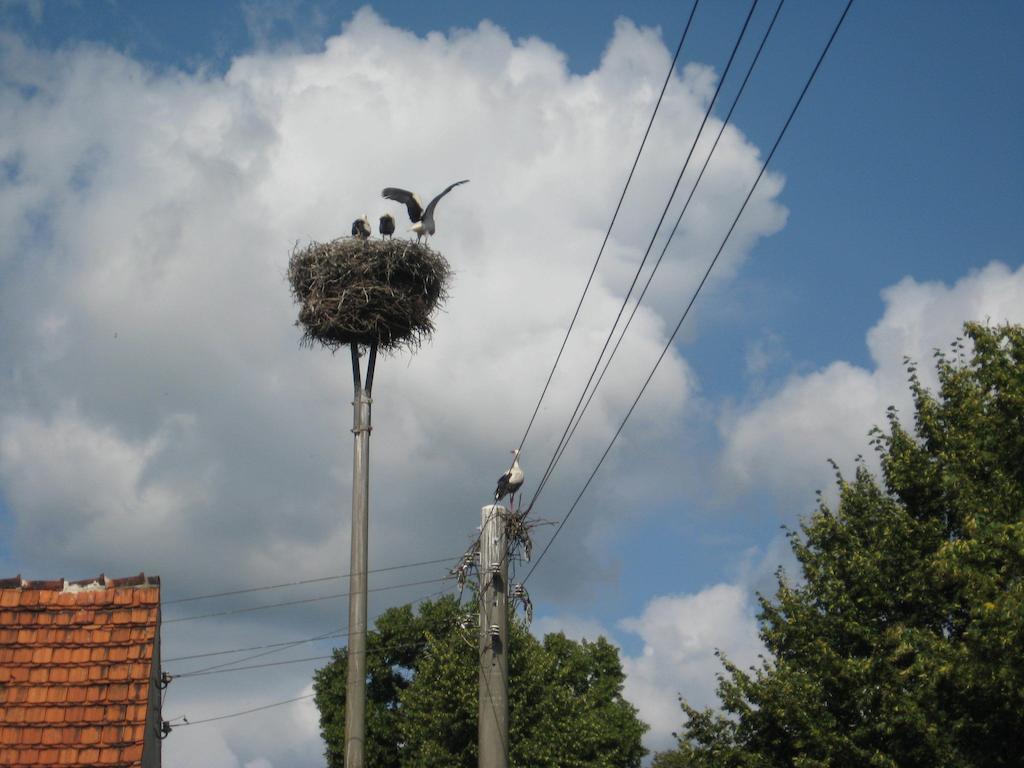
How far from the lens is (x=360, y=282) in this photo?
15406 millimetres

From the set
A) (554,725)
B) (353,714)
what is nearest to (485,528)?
(353,714)

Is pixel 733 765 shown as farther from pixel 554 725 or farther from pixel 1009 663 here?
pixel 554 725

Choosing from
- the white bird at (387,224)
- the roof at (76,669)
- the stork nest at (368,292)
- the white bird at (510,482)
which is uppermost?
the white bird at (387,224)

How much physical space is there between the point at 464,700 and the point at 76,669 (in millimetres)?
20714

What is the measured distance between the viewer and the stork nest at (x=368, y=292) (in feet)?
49.8

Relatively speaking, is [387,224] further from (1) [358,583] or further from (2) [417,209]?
(1) [358,583]

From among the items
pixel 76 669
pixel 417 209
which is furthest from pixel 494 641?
pixel 417 209

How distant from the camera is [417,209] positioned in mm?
17797

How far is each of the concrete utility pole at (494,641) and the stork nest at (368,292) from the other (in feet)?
12.2

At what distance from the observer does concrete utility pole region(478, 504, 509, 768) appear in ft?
36.7

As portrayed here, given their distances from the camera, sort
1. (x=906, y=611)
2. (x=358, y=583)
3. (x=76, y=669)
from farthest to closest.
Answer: (x=906, y=611)
(x=358, y=583)
(x=76, y=669)

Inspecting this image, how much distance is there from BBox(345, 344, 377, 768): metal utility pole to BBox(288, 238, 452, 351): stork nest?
3.79 feet

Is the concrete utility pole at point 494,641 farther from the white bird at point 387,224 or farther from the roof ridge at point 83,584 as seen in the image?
the white bird at point 387,224

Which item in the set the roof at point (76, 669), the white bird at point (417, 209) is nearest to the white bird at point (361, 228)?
the white bird at point (417, 209)
